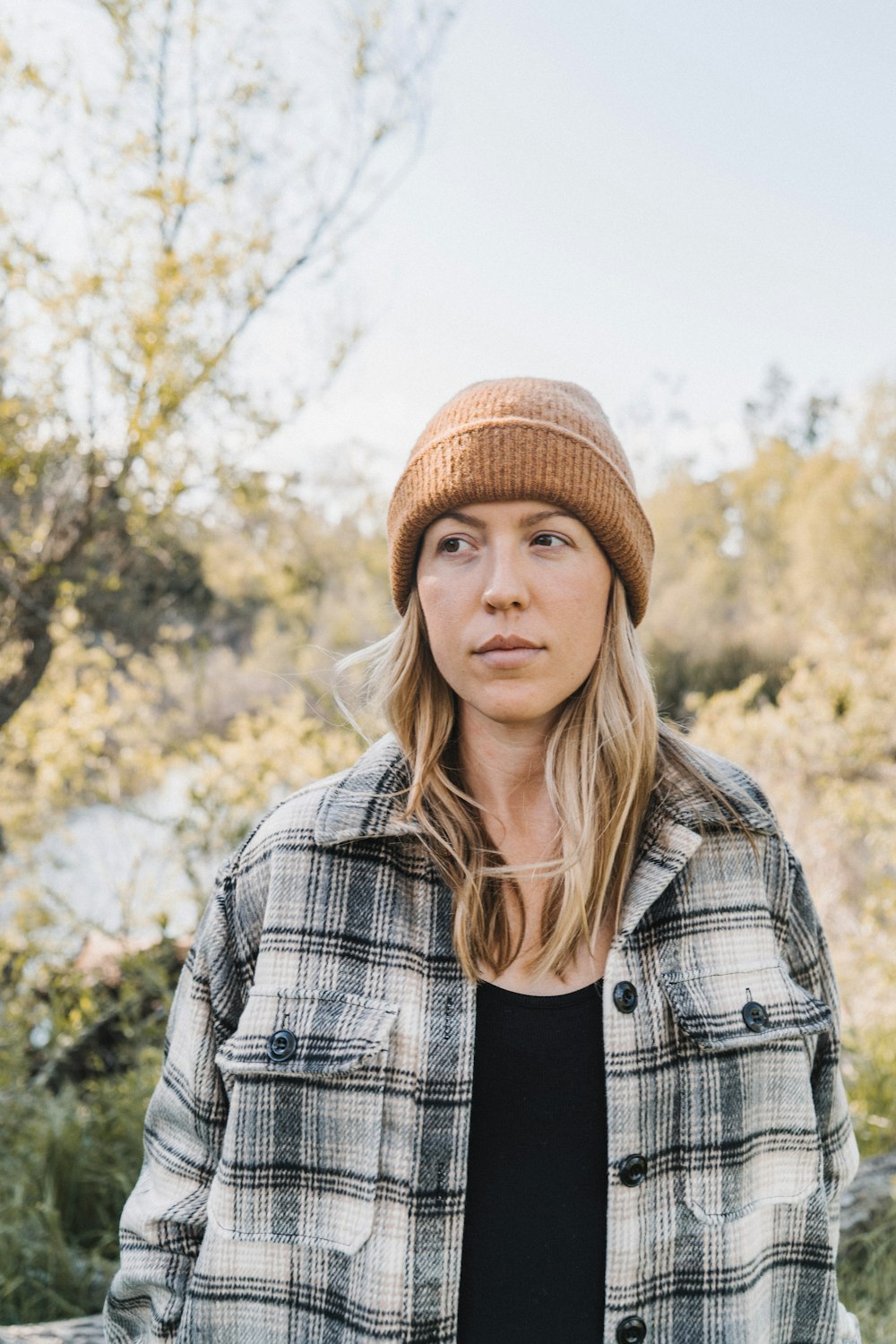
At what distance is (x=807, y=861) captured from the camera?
590 cm

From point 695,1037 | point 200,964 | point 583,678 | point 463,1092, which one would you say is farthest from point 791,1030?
point 200,964

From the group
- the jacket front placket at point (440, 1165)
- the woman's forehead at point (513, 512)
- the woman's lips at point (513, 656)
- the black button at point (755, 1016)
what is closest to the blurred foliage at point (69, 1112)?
the jacket front placket at point (440, 1165)

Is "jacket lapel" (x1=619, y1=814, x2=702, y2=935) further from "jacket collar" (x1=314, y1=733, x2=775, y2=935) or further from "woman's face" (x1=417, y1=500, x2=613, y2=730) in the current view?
"woman's face" (x1=417, y1=500, x2=613, y2=730)

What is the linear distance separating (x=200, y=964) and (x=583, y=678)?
754 mm

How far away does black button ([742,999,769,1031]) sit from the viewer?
4.91 feet

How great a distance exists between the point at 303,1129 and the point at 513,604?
82 centimetres

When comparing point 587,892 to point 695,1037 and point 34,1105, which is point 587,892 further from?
point 34,1105

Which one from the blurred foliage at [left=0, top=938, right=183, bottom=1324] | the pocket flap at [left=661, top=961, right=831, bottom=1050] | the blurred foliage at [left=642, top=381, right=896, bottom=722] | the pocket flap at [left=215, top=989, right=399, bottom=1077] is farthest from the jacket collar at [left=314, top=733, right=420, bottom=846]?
the blurred foliage at [left=642, top=381, right=896, bottom=722]

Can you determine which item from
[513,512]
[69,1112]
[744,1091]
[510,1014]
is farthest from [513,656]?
[69,1112]

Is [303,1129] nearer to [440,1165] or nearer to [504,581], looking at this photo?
[440,1165]

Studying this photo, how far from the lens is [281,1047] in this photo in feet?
4.67

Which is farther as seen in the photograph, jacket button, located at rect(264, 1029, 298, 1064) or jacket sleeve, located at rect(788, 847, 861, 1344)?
jacket sleeve, located at rect(788, 847, 861, 1344)

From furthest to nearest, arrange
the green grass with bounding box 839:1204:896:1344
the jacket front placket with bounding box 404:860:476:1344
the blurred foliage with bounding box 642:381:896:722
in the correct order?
the blurred foliage with bounding box 642:381:896:722, the green grass with bounding box 839:1204:896:1344, the jacket front placket with bounding box 404:860:476:1344

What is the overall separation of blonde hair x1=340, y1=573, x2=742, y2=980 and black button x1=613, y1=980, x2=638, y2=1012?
88 millimetres
